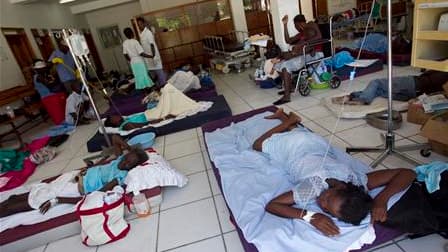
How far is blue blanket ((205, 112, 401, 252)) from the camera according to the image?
1386 millimetres

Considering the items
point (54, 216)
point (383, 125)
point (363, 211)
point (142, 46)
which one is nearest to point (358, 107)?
point (383, 125)

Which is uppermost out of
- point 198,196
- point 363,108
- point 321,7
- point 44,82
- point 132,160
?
point 321,7

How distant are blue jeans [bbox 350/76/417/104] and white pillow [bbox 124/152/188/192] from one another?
7.21 ft

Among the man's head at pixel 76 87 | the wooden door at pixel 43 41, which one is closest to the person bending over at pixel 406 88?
the man's head at pixel 76 87

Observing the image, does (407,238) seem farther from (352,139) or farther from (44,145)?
(44,145)

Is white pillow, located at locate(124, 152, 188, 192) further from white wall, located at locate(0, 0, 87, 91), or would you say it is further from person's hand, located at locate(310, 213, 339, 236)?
white wall, located at locate(0, 0, 87, 91)

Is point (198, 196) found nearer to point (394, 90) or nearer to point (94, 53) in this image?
point (394, 90)

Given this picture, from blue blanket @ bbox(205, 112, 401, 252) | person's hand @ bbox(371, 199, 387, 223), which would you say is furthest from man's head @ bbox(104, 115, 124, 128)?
person's hand @ bbox(371, 199, 387, 223)

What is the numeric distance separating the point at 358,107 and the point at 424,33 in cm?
137

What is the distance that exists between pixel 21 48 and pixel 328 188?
26.3 feet

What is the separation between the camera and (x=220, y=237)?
1831 mm

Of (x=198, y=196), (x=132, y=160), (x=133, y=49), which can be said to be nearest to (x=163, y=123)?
(x=132, y=160)

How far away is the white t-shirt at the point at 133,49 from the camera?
16.6 feet

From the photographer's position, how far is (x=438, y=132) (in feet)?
6.48
